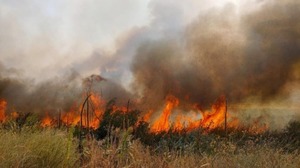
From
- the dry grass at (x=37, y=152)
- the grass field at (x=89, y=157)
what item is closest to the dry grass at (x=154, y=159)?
the grass field at (x=89, y=157)

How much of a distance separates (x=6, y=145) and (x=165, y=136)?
747 centimetres

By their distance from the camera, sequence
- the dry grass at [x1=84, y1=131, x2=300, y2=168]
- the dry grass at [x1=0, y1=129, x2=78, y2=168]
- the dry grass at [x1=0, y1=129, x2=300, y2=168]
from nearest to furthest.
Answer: the dry grass at [x1=0, y1=129, x2=78, y2=168] < the dry grass at [x1=0, y1=129, x2=300, y2=168] < the dry grass at [x1=84, y1=131, x2=300, y2=168]

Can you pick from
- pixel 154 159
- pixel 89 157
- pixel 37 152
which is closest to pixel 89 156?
pixel 89 157

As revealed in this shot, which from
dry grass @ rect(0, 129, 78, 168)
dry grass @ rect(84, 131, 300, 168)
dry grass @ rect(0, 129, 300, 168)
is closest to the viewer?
dry grass @ rect(0, 129, 78, 168)

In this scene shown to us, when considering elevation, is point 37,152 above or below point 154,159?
above

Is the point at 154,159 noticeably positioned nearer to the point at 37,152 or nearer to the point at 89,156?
the point at 89,156

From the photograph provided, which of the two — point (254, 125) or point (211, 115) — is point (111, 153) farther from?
point (211, 115)

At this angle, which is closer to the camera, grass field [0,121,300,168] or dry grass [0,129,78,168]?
dry grass [0,129,78,168]

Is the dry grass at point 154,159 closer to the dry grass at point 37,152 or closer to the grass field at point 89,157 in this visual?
the grass field at point 89,157

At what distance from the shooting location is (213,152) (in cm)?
1221

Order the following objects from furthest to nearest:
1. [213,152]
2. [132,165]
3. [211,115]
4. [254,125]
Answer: [211,115]
[254,125]
[213,152]
[132,165]

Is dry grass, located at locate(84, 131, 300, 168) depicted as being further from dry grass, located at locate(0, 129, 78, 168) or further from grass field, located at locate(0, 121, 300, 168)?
dry grass, located at locate(0, 129, 78, 168)

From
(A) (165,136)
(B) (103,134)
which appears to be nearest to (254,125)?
(A) (165,136)

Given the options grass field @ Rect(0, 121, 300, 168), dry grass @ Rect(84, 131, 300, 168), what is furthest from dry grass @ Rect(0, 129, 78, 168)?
dry grass @ Rect(84, 131, 300, 168)
